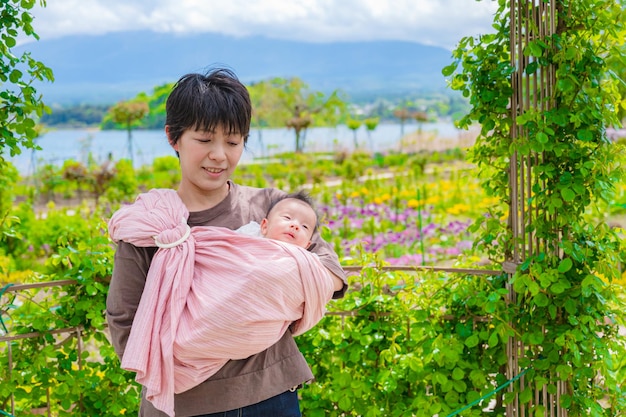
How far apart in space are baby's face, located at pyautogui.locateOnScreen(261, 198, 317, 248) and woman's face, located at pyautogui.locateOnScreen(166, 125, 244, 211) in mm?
120

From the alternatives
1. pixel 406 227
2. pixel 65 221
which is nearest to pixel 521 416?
pixel 406 227


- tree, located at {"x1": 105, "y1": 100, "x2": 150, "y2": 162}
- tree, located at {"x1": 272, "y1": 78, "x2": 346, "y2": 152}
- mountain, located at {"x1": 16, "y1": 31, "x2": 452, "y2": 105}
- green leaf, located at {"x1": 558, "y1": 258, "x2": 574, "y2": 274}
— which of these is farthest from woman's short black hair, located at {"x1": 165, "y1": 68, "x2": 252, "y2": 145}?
mountain, located at {"x1": 16, "y1": 31, "x2": 452, "y2": 105}

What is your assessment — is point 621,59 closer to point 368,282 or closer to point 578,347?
point 578,347

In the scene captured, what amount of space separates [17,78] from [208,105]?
941 mm

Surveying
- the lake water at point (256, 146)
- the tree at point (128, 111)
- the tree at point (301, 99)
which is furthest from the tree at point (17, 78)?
the tree at point (301, 99)

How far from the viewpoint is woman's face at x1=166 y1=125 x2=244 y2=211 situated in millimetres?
1301

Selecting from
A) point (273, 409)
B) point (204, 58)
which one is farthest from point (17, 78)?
point (204, 58)

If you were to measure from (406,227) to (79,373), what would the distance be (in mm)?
3786

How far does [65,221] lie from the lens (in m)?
5.20

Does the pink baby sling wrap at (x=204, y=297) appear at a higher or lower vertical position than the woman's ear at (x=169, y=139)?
lower

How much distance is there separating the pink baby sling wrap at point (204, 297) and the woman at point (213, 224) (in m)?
0.05

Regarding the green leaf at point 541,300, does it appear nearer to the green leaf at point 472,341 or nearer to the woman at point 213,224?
the green leaf at point 472,341

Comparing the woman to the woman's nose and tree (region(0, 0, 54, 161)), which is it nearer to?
the woman's nose

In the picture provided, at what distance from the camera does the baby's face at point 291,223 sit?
1352mm
